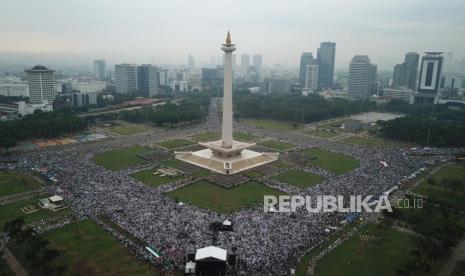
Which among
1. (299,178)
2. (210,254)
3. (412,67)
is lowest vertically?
(299,178)

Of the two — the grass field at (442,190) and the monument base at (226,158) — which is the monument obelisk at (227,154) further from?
the grass field at (442,190)

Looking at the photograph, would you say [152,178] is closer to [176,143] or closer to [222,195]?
[222,195]

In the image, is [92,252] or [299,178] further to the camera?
[299,178]

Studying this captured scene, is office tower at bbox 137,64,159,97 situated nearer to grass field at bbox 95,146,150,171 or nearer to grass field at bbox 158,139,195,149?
grass field at bbox 158,139,195,149

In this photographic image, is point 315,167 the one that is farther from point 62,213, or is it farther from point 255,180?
point 62,213

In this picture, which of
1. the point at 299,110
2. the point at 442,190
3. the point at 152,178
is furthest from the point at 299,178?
the point at 299,110

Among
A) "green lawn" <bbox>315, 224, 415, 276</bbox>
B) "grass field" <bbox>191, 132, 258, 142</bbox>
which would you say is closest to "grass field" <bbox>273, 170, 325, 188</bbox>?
"green lawn" <bbox>315, 224, 415, 276</bbox>

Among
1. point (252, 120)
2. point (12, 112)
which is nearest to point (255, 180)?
point (252, 120)
